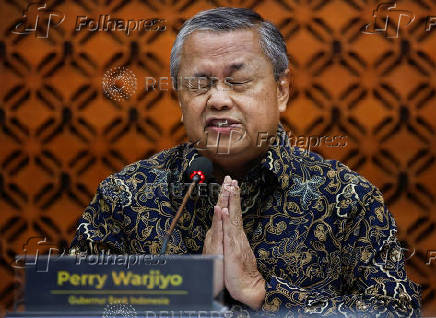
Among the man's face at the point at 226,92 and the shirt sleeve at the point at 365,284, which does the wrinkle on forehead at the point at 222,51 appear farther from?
the shirt sleeve at the point at 365,284

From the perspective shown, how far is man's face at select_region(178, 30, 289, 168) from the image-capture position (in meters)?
1.33

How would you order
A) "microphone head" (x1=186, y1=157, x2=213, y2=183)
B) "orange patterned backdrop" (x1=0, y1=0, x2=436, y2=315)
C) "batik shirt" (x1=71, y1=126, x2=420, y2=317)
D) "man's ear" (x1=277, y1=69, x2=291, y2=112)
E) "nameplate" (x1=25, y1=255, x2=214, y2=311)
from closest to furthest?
"nameplate" (x1=25, y1=255, x2=214, y2=311), "microphone head" (x1=186, y1=157, x2=213, y2=183), "batik shirt" (x1=71, y1=126, x2=420, y2=317), "man's ear" (x1=277, y1=69, x2=291, y2=112), "orange patterned backdrop" (x1=0, y1=0, x2=436, y2=315)

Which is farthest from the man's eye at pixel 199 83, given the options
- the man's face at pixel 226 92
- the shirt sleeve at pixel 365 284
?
the shirt sleeve at pixel 365 284

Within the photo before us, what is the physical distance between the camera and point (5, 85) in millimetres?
2223

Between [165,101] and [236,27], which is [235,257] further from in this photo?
[165,101]

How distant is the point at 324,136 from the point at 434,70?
503 mm

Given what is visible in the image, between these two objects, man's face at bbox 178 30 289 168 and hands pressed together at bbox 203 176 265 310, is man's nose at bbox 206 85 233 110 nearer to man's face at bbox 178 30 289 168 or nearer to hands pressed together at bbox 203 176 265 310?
man's face at bbox 178 30 289 168

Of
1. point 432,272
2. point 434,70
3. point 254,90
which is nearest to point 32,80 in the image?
point 254,90

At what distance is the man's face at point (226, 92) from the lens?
133cm

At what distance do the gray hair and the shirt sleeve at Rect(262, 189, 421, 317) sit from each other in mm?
447

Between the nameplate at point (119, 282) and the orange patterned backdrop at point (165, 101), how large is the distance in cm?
136

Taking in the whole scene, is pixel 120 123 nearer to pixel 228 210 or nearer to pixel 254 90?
pixel 254 90

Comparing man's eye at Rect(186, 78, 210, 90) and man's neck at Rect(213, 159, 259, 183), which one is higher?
man's eye at Rect(186, 78, 210, 90)

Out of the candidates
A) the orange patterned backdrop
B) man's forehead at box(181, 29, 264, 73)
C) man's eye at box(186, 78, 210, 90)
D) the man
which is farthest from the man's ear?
the orange patterned backdrop
